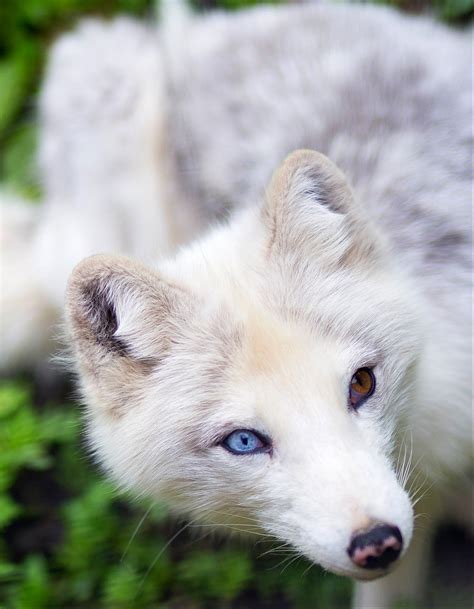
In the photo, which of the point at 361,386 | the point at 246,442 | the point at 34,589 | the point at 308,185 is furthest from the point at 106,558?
the point at 308,185

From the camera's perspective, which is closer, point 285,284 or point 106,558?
point 285,284

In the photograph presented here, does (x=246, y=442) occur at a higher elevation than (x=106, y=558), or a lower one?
higher

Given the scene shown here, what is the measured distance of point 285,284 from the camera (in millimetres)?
2557

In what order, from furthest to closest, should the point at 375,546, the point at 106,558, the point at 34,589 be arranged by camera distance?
the point at 106,558
the point at 34,589
the point at 375,546

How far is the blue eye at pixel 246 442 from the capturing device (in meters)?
2.39

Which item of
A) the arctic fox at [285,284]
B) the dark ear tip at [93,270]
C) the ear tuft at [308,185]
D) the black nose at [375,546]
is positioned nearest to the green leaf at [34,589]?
the arctic fox at [285,284]

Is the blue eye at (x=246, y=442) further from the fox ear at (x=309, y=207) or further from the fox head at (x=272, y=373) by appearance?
the fox ear at (x=309, y=207)

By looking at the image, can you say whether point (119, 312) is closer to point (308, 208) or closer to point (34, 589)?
point (308, 208)

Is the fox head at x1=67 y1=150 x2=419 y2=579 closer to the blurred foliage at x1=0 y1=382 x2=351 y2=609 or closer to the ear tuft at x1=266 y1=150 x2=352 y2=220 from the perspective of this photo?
the ear tuft at x1=266 y1=150 x2=352 y2=220

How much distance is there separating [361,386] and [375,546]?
0.52m

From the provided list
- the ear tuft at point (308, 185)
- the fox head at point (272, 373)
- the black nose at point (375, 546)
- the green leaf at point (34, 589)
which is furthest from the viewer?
the green leaf at point (34, 589)

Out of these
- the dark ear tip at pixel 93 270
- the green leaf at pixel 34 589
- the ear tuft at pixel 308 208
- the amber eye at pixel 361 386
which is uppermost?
the ear tuft at pixel 308 208

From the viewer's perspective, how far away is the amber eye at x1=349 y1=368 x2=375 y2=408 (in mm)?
2477

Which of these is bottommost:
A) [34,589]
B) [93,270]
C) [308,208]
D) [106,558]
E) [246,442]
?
[34,589]
